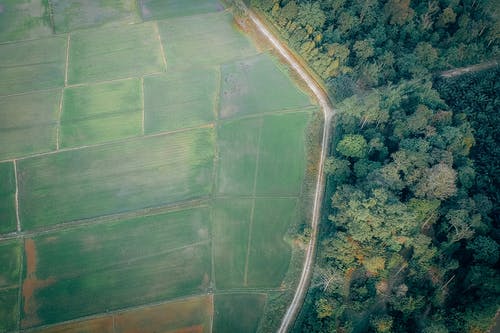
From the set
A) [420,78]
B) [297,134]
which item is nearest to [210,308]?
[297,134]

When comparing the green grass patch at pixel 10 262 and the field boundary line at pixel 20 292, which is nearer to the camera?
the field boundary line at pixel 20 292

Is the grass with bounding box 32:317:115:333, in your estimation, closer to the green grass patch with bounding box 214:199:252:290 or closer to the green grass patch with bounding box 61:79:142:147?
the green grass patch with bounding box 214:199:252:290

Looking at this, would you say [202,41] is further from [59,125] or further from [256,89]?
[59,125]

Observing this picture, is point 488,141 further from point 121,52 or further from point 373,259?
point 121,52

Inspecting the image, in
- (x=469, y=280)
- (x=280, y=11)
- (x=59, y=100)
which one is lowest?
(x=469, y=280)

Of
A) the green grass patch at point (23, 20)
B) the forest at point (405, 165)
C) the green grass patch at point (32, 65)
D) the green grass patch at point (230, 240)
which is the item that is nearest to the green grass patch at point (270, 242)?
the green grass patch at point (230, 240)

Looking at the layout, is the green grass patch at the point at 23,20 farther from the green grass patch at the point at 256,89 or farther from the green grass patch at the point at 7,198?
the green grass patch at the point at 256,89
